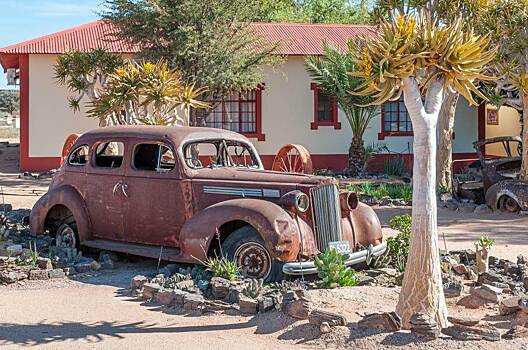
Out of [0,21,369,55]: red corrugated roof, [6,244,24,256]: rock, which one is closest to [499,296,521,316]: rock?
[6,244,24,256]: rock

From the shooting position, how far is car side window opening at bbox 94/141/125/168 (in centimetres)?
1042

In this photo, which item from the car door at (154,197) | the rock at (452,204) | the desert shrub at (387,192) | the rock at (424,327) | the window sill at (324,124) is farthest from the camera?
the window sill at (324,124)

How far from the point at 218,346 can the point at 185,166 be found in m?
3.33

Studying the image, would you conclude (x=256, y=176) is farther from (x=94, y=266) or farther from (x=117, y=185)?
(x=94, y=266)

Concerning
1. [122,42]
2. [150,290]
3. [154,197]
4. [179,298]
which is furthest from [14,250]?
[122,42]

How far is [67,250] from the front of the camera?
10.1 metres

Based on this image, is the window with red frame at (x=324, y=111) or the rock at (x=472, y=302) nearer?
the rock at (x=472, y=302)

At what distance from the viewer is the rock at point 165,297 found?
7.93m

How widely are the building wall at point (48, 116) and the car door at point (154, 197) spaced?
46.6ft

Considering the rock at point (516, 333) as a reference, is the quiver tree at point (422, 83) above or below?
above

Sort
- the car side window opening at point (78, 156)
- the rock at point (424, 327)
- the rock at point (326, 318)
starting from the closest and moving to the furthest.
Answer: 1. the rock at point (424, 327)
2. the rock at point (326, 318)
3. the car side window opening at point (78, 156)

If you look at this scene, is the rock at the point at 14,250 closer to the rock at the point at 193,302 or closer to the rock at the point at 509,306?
the rock at the point at 193,302

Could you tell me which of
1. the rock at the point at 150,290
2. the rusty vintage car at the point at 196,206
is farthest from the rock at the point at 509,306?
the rock at the point at 150,290

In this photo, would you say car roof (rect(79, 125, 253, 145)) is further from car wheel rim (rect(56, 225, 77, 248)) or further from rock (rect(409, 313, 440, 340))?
rock (rect(409, 313, 440, 340))
